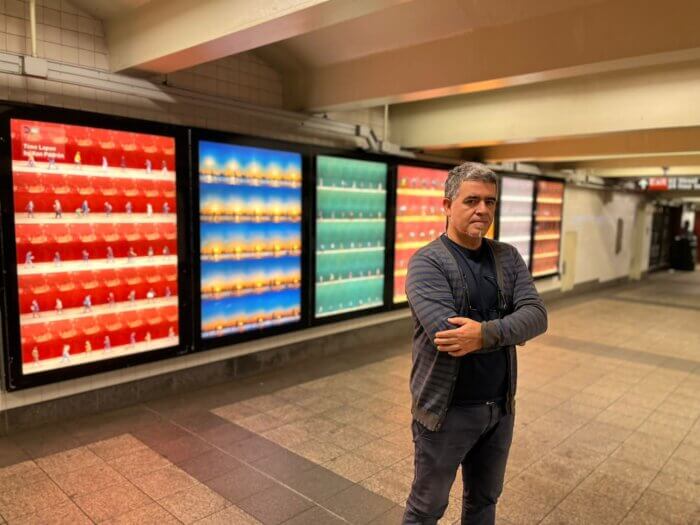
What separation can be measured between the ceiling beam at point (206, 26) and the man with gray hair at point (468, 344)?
4.58 ft

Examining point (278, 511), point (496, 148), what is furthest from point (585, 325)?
point (278, 511)

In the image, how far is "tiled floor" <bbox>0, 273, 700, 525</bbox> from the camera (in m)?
3.06

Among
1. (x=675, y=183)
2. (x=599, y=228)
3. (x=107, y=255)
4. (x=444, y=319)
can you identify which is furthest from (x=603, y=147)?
(x=107, y=255)

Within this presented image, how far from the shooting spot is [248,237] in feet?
17.5

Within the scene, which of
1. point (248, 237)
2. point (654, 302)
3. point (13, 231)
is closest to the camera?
point (13, 231)

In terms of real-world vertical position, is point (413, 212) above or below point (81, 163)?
below

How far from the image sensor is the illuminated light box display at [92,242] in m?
3.86

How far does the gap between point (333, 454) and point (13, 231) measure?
2.92 m

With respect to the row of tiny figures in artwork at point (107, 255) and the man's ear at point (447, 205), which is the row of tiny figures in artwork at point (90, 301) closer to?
the row of tiny figures in artwork at point (107, 255)

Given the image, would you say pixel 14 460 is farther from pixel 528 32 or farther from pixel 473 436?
pixel 528 32

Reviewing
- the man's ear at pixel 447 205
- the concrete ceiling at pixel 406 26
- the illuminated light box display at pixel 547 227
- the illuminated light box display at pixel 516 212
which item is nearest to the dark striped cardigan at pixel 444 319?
the man's ear at pixel 447 205

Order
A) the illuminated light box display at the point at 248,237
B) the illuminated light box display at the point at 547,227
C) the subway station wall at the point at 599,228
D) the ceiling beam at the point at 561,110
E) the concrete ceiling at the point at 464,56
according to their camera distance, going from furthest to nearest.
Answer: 1. the subway station wall at the point at 599,228
2. the illuminated light box display at the point at 547,227
3. the illuminated light box display at the point at 248,237
4. the ceiling beam at the point at 561,110
5. the concrete ceiling at the point at 464,56

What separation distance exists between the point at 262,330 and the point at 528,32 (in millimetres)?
3745

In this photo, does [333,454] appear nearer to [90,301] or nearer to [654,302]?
[90,301]
